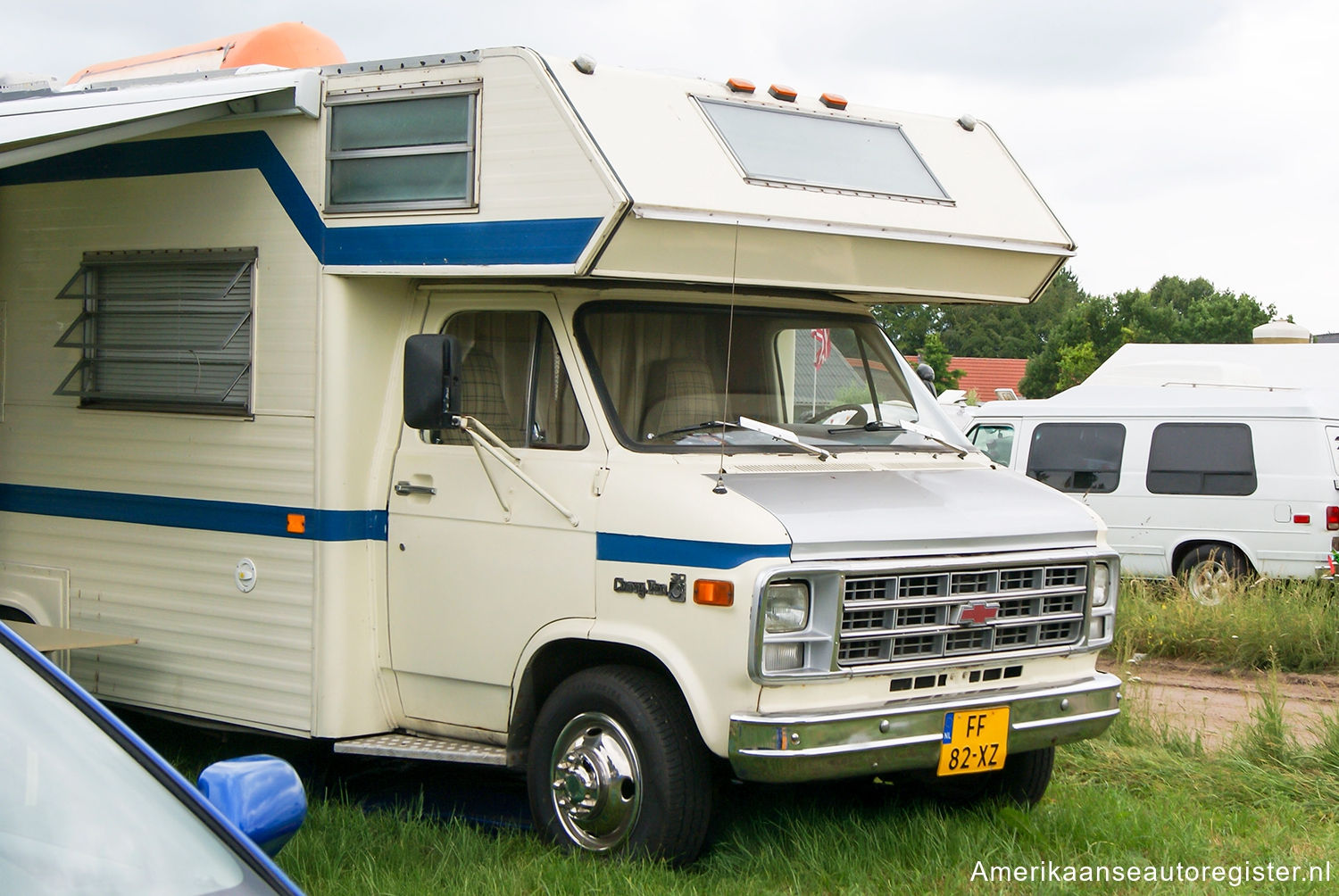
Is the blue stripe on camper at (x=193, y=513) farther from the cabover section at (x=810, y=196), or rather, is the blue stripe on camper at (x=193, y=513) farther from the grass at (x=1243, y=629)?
the grass at (x=1243, y=629)

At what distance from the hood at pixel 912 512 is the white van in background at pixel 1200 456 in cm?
693

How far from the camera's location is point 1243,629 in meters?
10.6

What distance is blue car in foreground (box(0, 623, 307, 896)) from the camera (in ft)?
8.49

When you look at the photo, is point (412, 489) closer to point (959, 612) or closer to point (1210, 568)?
point (959, 612)

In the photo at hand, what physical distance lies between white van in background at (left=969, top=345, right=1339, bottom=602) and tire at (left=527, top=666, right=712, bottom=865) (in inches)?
317

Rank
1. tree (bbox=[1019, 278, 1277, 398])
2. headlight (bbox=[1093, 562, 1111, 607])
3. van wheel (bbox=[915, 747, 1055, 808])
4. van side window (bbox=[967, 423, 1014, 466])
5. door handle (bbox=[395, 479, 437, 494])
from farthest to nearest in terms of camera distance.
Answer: tree (bbox=[1019, 278, 1277, 398]) → van side window (bbox=[967, 423, 1014, 466]) → van wheel (bbox=[915, 747, 1055, 808]) → door handle (bbox=[395, 479, 437, 494]) → headlight (bbox=[1093, 562, 1111, 607])

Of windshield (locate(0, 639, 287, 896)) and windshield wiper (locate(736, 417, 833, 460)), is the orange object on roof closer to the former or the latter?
windshield wiper (locate(736, 417, 833, 460))

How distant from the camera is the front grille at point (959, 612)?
17.6 feet

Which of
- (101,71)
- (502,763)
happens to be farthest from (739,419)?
(101,71)

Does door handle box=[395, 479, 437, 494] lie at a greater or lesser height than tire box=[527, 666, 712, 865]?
greater

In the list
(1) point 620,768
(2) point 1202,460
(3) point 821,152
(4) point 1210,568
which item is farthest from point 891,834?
(2) point 1202,460

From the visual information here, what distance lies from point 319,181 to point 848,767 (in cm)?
310

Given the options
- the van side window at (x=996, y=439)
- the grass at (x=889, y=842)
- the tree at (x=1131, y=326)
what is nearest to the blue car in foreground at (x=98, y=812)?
the grass at (x=889, y=842)

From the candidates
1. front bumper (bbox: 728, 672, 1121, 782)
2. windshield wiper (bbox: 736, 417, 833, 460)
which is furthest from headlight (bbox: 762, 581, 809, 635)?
windshield wiper (bbox: 736, 417, 833, 460)
